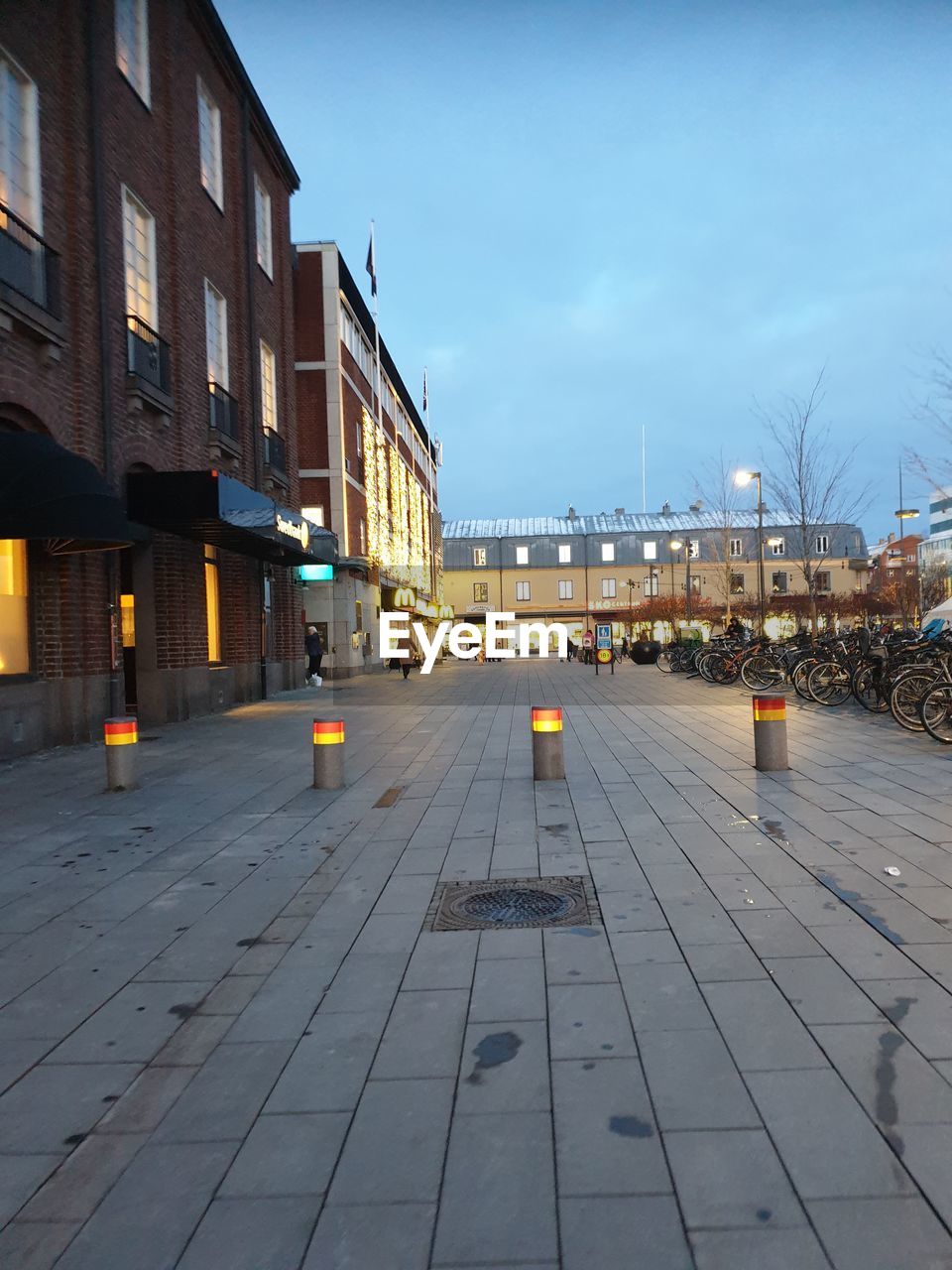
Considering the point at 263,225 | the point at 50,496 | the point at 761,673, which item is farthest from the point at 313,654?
the point at 50,496

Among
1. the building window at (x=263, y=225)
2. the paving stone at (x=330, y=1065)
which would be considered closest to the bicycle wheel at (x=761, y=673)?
the building window at (x=263, y=225)

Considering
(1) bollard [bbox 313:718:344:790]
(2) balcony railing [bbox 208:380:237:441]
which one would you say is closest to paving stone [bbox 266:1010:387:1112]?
(1) bollard [bbox 313:718:344:790]

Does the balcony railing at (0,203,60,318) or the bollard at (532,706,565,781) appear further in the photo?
the balcony railing at (0,203,60,318)

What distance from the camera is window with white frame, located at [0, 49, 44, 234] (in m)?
11.6

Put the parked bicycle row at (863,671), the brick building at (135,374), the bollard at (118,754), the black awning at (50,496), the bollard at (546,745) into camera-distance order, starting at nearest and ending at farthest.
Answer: the bollard at (118,754), the bollard at (546,745), the black awning at (50,496), the parked bicycle row at (863,671), the brick building at (135,374)

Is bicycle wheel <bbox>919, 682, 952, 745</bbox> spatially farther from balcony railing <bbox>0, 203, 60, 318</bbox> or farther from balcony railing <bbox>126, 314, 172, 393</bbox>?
balcony railing <bbox>126, 314, 172, 393</bbox>

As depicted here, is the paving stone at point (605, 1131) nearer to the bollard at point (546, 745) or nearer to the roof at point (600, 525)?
the bollard at point (546, 745)

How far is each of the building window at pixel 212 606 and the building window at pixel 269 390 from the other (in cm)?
461

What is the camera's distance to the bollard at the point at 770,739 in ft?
31.1

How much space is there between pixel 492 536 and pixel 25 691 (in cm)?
6457

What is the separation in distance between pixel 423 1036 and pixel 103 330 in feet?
41.2

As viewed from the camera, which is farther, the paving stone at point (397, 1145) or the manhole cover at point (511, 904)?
the manhole cover at point (511, 904)

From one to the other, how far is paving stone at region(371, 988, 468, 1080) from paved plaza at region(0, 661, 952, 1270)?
14mm

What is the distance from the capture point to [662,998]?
388 centimetres
